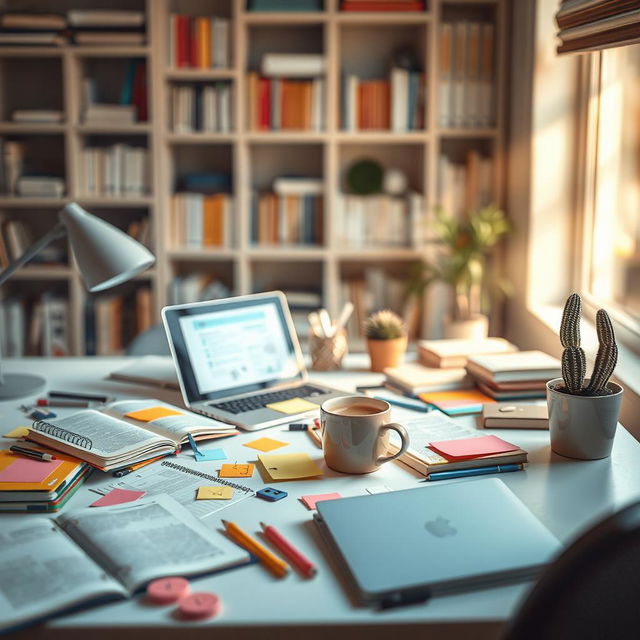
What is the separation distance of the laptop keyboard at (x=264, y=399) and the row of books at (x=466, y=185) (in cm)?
189

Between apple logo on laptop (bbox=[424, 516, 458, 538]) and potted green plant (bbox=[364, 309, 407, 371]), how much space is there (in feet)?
3.01

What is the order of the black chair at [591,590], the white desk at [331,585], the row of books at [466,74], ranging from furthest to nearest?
the row of books at [466,74] < the white desk at [331,585] < the black chair at [591,590]

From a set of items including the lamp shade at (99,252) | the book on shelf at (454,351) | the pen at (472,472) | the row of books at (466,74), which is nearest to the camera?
the pen at (472,472)

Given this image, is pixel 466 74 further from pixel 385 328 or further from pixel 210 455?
pixel 210 455

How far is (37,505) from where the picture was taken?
1.20m

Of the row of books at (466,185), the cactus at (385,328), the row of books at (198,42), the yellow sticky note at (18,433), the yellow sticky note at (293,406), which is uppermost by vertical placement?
the row of books at (198,42)

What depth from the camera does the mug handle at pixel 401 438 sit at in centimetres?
130

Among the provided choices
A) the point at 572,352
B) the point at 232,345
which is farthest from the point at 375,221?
the point at 572,352

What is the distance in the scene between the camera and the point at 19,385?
188 cm

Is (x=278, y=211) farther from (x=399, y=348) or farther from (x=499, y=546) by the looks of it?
(x=499, y=546)

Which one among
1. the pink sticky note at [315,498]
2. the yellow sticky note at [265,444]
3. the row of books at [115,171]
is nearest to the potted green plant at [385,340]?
the yellow sticky note at [265,444]

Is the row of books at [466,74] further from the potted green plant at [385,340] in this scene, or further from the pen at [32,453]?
the pen at [32,453]

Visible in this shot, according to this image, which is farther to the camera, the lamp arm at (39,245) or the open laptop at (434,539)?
the lamp arm at (39,245)

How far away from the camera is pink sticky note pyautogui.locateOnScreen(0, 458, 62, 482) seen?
124 centimetres
